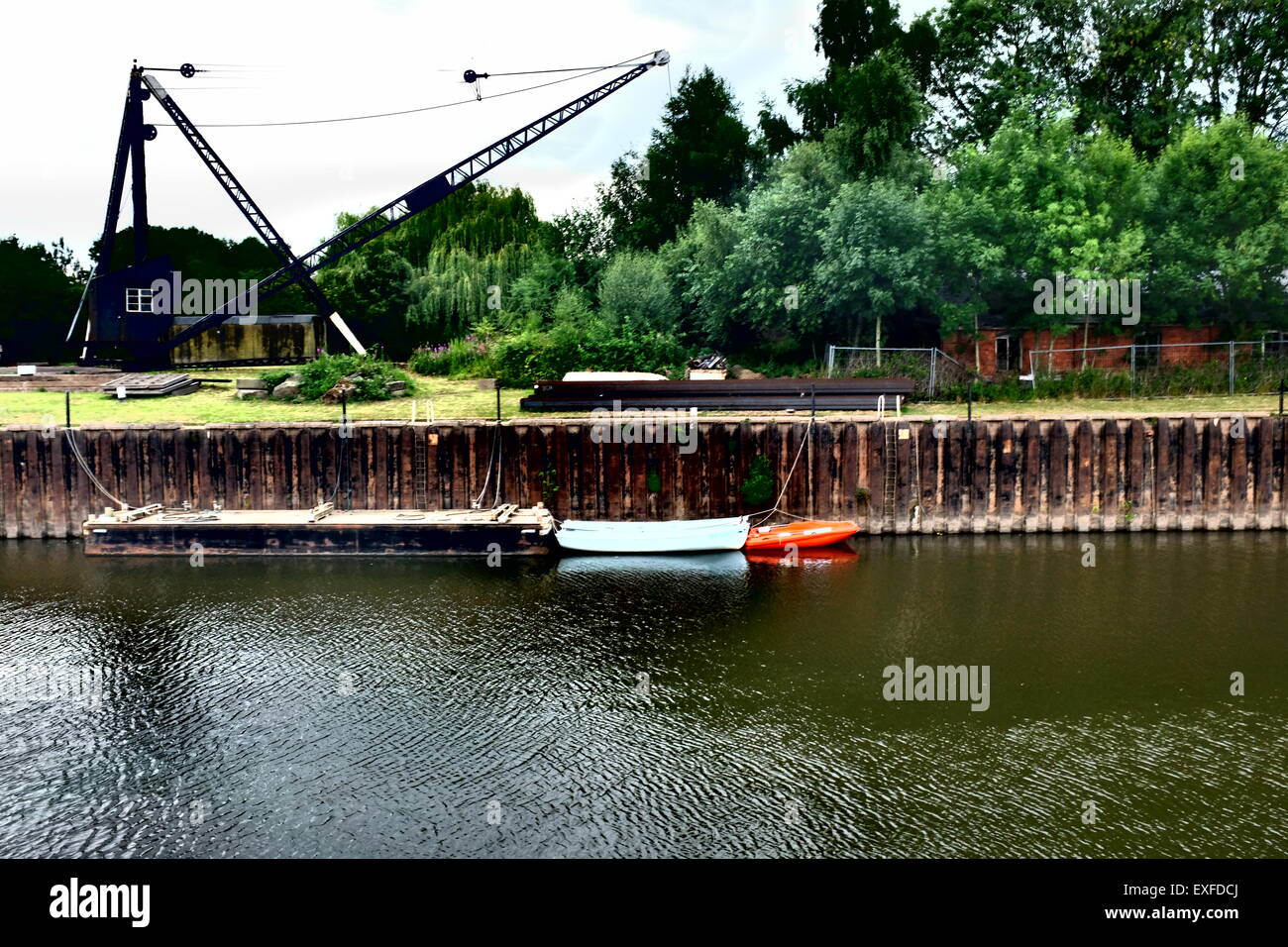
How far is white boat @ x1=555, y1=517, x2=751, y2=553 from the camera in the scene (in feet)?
101


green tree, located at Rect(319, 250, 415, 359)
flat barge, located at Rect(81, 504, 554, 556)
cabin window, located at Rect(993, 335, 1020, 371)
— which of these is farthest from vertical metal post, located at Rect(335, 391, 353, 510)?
cabin window, located at Rect(993, 335, 1020, 371)

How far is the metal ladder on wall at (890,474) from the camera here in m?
32.4

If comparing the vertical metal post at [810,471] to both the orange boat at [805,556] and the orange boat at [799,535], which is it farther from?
the orange boat at [805,556]

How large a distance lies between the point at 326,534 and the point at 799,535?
1292 centimetres

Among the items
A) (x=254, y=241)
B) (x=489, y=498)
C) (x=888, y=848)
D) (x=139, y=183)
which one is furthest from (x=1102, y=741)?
(x=254, y=241)

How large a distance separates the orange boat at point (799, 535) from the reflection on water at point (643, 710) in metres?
1.37

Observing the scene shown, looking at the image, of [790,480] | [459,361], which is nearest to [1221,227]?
[790,480]

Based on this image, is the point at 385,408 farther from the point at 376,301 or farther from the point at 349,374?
the point at 376,301

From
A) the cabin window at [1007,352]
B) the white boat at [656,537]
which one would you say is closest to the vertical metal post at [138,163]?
the white boat at [656,537]

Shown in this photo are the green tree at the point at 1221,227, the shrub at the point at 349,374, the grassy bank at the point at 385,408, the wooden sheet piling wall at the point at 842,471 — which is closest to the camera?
the wooden sheet piling wall at the point at 842,471

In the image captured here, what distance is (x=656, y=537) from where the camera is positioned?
101 ft

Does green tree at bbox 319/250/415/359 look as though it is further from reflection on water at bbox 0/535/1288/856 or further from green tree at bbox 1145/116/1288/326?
green tree at bbox 1145/116/1288/326

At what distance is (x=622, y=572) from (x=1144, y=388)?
2209cm

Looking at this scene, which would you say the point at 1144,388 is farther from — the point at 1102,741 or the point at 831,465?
the point at 1102,741
